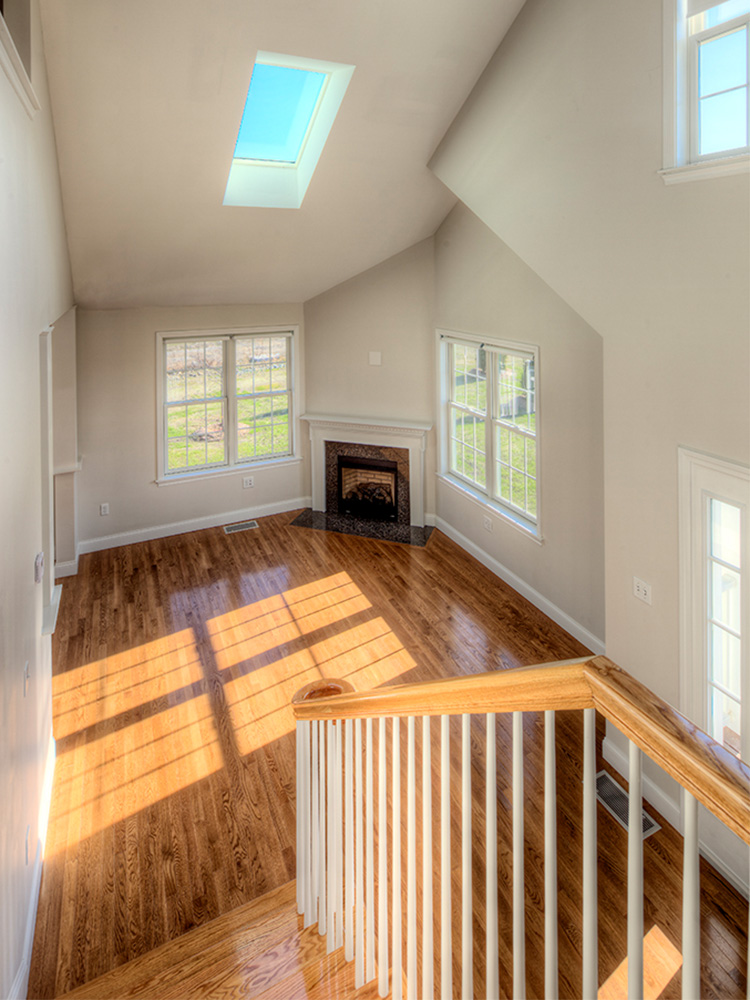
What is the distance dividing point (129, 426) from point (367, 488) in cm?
265

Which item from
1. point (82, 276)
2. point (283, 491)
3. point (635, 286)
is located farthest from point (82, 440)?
point (635, 286)

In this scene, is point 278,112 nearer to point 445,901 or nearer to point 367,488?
point 367,488

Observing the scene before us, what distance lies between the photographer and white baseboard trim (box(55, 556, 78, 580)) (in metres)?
6.62

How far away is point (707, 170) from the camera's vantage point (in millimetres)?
2865

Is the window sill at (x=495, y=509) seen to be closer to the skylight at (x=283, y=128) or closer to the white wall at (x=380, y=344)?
the white wall at (x=380, y=344)

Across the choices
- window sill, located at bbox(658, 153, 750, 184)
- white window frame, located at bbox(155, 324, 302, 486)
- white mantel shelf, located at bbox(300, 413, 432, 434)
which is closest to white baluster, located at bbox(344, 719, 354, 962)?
window sill, located at bbox(658, 153, 750, 184)

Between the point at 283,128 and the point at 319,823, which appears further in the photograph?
the point at 283,128

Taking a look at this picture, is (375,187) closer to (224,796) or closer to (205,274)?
(205,274)

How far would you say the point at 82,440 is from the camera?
275 inches

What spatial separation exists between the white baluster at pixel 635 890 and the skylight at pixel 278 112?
481 centimetres

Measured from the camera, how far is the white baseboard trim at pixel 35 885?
2.63 m

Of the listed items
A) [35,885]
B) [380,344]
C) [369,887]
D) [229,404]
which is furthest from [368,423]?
[369,887]

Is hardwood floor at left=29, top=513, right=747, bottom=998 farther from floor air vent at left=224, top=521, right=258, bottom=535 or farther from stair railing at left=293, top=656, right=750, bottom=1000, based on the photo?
stair railing at left=293, top=656, right=750, bottom=1000

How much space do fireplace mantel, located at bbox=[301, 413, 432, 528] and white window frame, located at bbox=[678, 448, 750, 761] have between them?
426 centimetres
